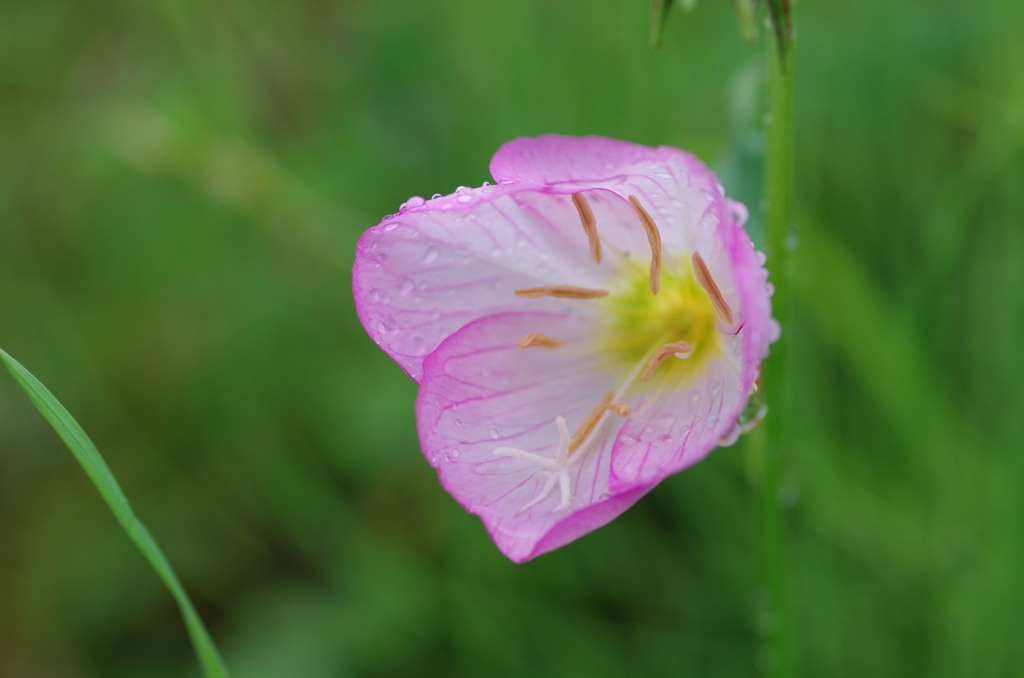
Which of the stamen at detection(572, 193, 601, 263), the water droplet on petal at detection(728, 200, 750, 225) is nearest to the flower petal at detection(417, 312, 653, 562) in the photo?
the stamen at detection(572, 193, 601, 263)

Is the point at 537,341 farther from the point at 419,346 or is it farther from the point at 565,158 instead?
the point at 565,158

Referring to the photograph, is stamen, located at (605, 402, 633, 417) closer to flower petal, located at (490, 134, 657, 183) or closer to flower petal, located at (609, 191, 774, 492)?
flower petal, located at (609, 191, 774, 492)

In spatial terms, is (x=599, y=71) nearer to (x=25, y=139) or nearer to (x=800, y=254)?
(x=800, y=254)

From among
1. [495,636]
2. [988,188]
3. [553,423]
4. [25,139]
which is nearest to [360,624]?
[495,636]

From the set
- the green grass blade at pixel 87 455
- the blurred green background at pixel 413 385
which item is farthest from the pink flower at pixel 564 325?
the blurred green background at pixel 413 385

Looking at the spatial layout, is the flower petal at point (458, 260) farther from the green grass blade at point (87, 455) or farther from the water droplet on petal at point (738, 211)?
the green grass blade at point (87, 455)

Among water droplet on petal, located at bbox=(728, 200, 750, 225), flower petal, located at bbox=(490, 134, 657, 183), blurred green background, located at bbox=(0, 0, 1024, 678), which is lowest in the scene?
blurred green background, located at bbox=(0, 0, 1024, 678)
